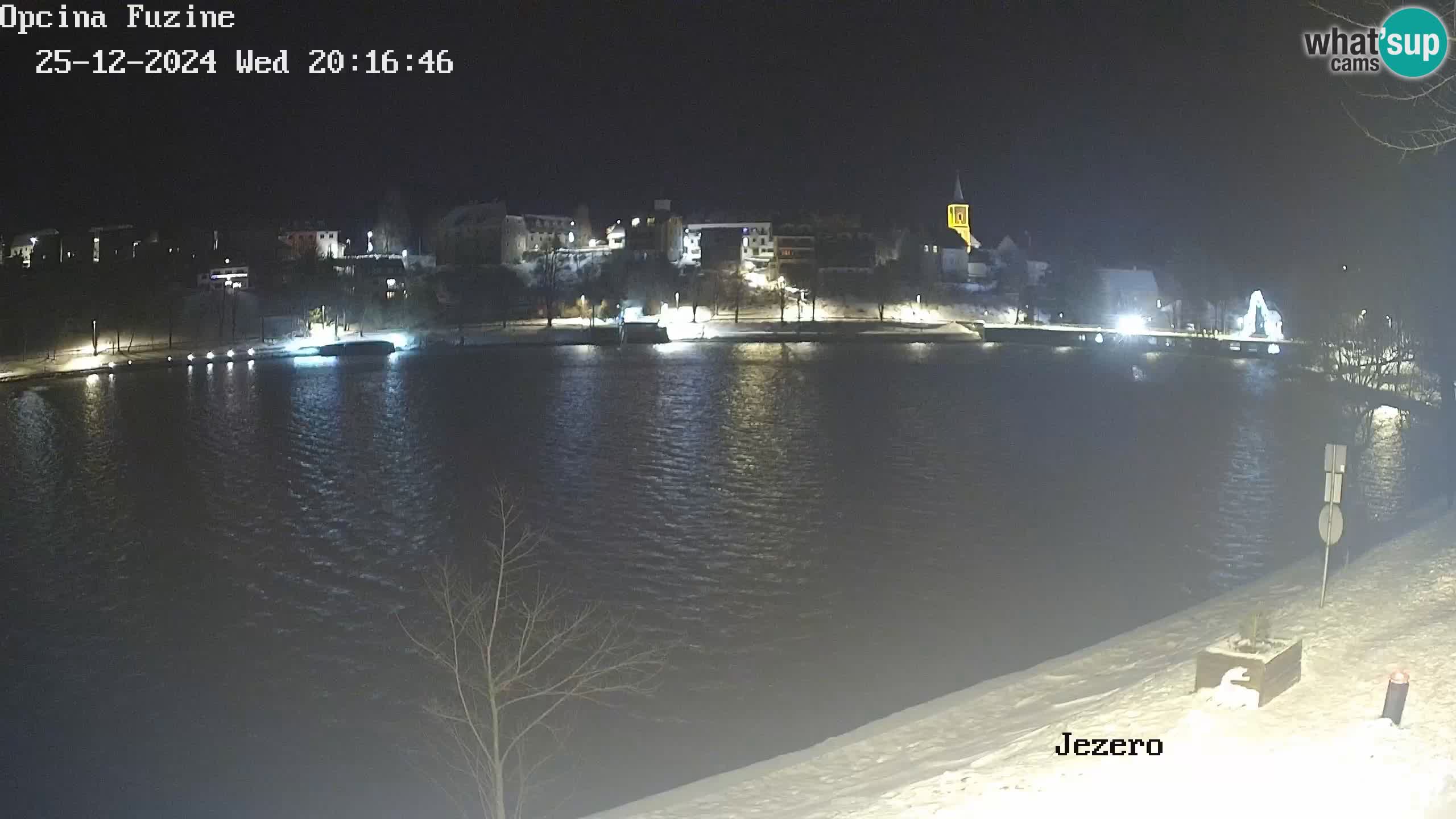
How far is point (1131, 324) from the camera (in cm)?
6975

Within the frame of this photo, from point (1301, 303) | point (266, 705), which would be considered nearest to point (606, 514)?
point (266, 705)

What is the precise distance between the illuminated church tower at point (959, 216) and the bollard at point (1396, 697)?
3407 inches

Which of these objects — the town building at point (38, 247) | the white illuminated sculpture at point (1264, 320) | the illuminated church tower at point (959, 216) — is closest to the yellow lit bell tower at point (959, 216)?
the illuminated church tower at point (959, 216)

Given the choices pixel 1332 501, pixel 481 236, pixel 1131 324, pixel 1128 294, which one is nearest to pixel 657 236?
pixel 481 236

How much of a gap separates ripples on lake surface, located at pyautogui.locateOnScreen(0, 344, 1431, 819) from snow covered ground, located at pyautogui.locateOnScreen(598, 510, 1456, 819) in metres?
2.00

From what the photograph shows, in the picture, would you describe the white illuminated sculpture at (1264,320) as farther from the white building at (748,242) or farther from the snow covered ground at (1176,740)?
the snow covered ground at (1176,740)

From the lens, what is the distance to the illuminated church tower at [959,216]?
91812 mm

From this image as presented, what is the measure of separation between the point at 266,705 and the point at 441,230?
3013 inches

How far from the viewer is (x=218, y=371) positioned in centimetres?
4559

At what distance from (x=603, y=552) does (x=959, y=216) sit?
81.6m

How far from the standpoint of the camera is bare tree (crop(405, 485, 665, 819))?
955 cm

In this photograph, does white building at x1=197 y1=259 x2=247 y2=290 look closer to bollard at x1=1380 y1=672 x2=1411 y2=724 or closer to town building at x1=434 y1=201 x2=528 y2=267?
town building at x1=434 y1=201 x2=528 y2=267

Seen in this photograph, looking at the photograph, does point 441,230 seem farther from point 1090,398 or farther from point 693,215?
point 1090,398

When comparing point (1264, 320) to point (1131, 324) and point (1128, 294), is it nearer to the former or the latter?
point (1131, 324)
